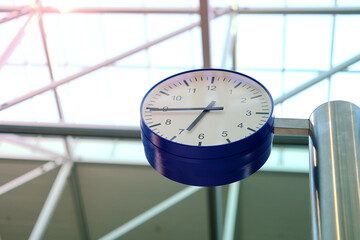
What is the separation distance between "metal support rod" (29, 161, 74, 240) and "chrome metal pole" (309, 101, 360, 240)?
7.34 metres

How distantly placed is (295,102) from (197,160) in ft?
36.4

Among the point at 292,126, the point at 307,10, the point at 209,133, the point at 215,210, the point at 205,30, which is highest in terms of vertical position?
the point at 307,10

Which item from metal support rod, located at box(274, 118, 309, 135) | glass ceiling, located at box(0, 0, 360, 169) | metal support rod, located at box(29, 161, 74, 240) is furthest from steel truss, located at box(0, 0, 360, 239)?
metal support rod, located at box(274, 118, 309, 135)

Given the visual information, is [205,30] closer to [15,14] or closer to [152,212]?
[152,212]

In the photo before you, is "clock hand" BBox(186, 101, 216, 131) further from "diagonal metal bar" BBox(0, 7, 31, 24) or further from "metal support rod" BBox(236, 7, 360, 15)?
"metal support rod" BBox(236, 7, 360, 15)

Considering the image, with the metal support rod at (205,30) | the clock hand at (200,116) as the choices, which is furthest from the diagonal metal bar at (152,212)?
the clock hand at (200,116)

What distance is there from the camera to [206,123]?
2521mm

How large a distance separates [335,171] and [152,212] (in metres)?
8.04

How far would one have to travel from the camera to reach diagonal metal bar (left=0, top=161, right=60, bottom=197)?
29.0 ft

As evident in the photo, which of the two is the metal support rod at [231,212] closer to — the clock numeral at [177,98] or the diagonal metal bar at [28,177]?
the diagonal metal bar at [28,177]

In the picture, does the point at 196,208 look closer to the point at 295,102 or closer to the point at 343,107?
the point at 295,102

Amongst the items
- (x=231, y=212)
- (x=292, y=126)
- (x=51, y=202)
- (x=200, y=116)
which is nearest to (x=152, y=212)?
(x=231, y=212)

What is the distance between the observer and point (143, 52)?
14164 millimetres

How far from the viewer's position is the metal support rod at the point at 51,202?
8656 mm
